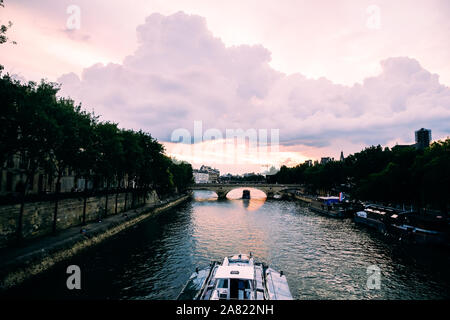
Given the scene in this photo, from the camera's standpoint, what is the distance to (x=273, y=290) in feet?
65.3

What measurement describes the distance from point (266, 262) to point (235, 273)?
1363cm

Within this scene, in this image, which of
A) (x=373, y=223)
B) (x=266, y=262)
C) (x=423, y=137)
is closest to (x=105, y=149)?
(x=266, y=262)

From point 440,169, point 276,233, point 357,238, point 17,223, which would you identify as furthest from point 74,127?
point 440,169

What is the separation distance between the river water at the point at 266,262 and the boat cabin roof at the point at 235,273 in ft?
19.1

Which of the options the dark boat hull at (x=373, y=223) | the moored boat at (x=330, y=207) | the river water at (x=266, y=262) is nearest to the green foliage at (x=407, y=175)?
the dark boat hull at (x=373, y=223)

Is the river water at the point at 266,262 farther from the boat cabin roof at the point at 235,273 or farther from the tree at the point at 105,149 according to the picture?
the tree at the point at 105,149

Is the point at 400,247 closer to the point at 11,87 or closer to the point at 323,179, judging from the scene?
the point at 11,87

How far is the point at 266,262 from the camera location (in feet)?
102

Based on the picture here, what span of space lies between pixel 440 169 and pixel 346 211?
34.9 metres

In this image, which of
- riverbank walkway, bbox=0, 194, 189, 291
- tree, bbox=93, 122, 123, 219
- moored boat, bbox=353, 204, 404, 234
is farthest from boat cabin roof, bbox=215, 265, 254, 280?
moored boat, bbox=353, 204, 404, 234

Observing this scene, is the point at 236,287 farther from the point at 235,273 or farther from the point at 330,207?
the point at 330,207

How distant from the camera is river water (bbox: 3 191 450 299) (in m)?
22.7

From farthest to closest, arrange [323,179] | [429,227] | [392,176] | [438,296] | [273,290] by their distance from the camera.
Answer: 1. [323,179]
2. [392,176]
3. [429,227]
4. [438,296]
5. [273,290]

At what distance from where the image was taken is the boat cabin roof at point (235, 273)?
59.2ft
